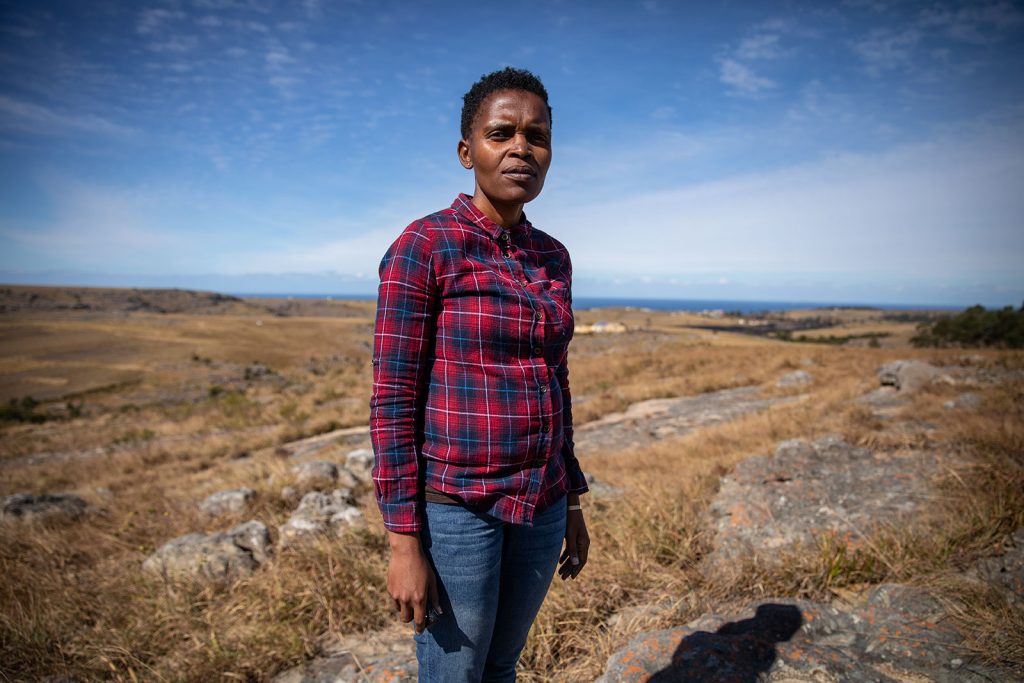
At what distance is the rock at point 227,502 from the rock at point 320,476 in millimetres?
623

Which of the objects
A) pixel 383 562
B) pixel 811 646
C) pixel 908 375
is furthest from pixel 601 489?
pixel 908 375

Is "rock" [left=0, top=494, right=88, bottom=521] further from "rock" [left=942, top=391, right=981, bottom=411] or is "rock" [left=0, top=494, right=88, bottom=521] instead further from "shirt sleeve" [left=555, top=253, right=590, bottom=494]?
"rock" [left=942, top=391, right=981, bottom=411]

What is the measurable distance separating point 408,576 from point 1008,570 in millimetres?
3859

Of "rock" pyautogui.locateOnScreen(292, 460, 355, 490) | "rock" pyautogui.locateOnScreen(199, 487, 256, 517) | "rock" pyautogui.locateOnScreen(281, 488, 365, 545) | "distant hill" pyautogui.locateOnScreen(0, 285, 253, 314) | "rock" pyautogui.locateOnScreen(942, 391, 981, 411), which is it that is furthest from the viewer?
"distant hill" pyautogui.locateOnScreen(0, 285, 253, 314)

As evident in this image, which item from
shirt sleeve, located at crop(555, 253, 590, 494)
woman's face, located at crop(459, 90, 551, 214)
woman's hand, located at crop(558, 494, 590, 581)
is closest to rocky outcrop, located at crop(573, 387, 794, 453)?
woman's hand, located at crop(558, 494, 590, 581)

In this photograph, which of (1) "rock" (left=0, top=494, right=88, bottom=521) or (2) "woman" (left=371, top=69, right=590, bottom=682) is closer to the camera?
(2) "woman" (left=371, top=69, right=590, bottom=682)

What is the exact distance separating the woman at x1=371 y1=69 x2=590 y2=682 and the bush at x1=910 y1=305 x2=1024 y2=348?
25.0 m

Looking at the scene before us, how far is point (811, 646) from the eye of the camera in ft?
7.88

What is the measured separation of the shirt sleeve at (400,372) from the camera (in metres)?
1.26

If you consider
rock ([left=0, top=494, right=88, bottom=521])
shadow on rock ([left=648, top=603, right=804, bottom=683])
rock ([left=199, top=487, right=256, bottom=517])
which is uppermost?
shadow on rock ([left=648, top=603, right=804, bottom=683])

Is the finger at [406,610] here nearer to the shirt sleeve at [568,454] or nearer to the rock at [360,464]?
the shirt sleeve at [568,454]

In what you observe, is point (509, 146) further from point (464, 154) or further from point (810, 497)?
point (810, 497)

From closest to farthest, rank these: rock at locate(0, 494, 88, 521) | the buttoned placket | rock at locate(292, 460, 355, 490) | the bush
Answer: the buttoned placket
rock at locate(0, 494, 88, 521)
rock at locate(292, 460, 355, 490)
the bush

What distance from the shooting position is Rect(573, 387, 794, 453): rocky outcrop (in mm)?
8852
